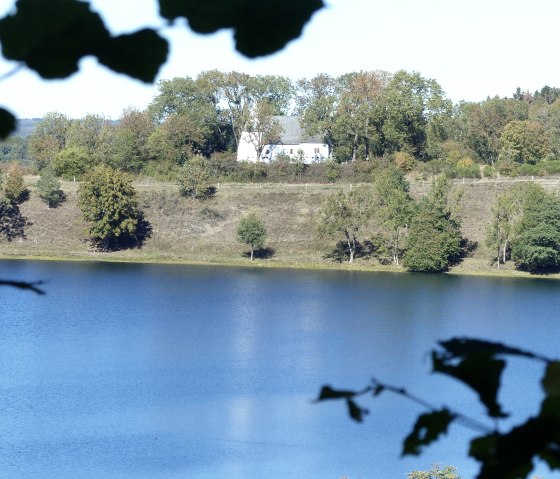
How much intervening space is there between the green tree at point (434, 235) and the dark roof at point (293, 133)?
15249 millimetres

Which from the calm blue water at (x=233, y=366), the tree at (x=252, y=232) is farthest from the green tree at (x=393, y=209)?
the tree at (x=252, y=232)

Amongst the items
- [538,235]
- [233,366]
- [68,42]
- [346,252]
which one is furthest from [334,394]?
[346,252]

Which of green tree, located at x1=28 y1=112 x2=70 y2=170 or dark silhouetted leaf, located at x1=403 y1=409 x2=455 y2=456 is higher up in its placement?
green tree, located at x1=28 y1=112 x2=70 y2=170

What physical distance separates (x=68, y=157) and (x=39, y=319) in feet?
72.5

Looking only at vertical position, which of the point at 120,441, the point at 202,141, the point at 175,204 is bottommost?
the point at 120,441

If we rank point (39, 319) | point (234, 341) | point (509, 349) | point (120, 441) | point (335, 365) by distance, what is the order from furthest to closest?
point (39, 319), point (234, 341), point (335, 365), point (120, 441), point (509, 349)

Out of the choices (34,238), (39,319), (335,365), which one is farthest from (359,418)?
(34,238)

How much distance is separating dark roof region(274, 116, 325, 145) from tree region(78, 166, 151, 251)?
14266 mm

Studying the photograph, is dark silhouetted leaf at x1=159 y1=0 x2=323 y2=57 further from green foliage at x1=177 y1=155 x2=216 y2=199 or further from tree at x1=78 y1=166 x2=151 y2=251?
green foliage at x1=177 y1=155 x2=216 y2=199

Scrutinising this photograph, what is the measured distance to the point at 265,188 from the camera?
49531 mm

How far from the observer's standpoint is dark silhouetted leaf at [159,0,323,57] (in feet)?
3.18

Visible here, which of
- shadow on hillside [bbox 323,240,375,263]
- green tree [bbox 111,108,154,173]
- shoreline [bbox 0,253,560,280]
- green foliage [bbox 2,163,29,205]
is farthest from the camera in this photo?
green tree [bbox 111,108,154,173]

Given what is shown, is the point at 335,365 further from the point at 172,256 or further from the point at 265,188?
the point at 265,188

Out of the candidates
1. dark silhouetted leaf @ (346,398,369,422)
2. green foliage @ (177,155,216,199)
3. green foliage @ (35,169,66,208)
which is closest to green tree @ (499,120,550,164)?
green foliage @ (177,155,216,199)
